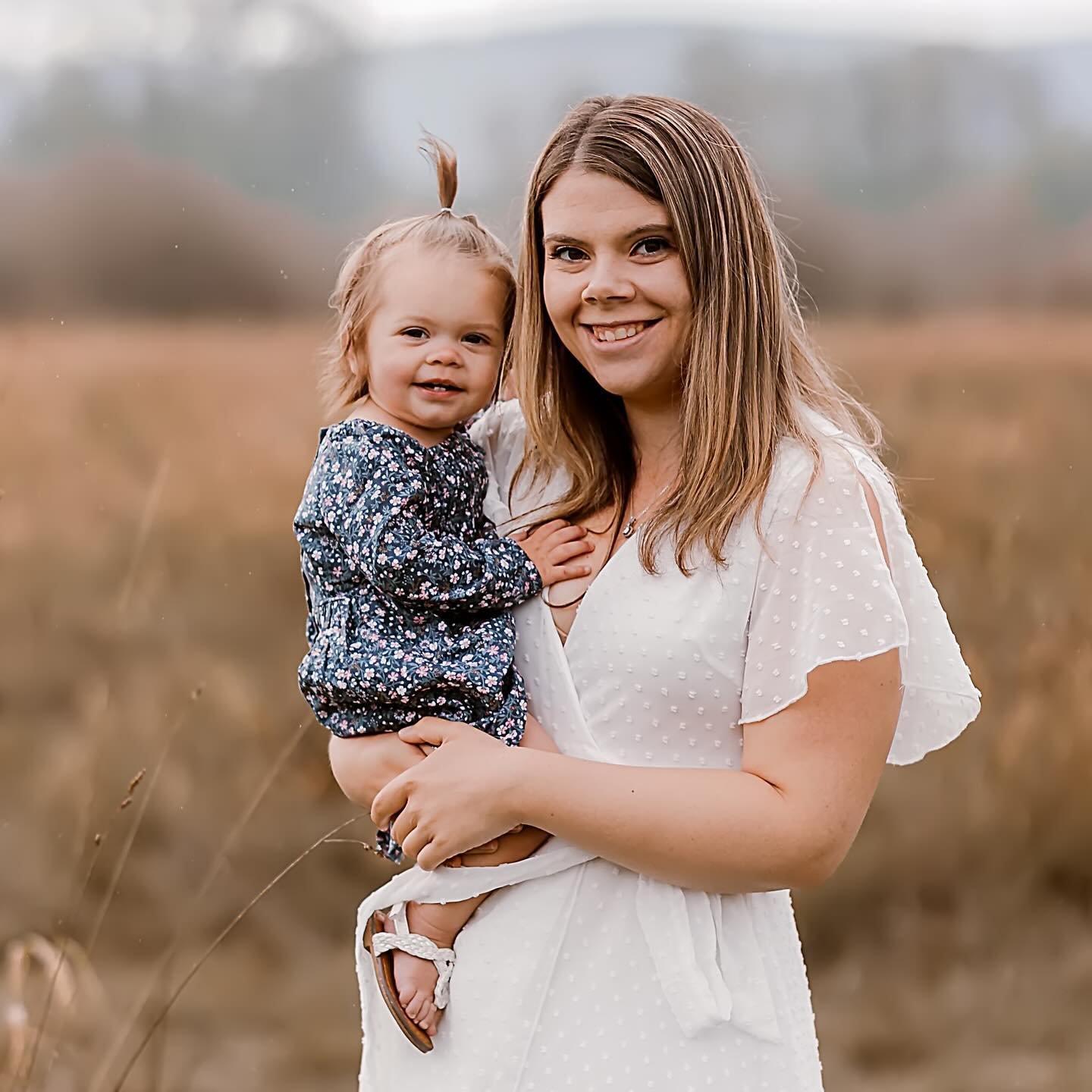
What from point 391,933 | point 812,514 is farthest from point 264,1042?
point 812,514

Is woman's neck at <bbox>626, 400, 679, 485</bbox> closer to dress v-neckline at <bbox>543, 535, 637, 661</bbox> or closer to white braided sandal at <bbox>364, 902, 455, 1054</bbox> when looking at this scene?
dress v-neckline at <bbox>543, 535, 637, 661</bbox>

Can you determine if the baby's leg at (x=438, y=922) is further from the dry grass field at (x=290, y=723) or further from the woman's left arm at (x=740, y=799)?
the dry grass field at (x=290, y=723)

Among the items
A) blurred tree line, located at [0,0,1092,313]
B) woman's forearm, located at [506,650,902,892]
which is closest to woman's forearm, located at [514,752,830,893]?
woman's forearm, located at [506,650,902,892]

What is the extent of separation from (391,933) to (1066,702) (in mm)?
3298

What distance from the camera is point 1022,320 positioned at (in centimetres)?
518

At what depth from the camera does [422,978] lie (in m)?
1.57

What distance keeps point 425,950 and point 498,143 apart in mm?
2705

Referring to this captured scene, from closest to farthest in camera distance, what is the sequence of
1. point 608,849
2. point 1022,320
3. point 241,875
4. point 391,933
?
point 608,849 → point 391,933 → point 241,875 → point 1022,320

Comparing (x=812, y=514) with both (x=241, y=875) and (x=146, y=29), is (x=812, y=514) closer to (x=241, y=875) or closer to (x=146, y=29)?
(x=241, y=875)

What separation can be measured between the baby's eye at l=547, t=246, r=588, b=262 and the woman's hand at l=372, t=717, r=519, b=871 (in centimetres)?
52

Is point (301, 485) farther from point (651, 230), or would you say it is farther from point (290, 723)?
point (651, 230)

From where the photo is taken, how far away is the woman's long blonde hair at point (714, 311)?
1.51 metres

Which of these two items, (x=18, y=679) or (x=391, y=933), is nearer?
(x=391, y=933)

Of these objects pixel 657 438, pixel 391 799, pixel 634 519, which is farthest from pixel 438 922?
pixel 657 438
